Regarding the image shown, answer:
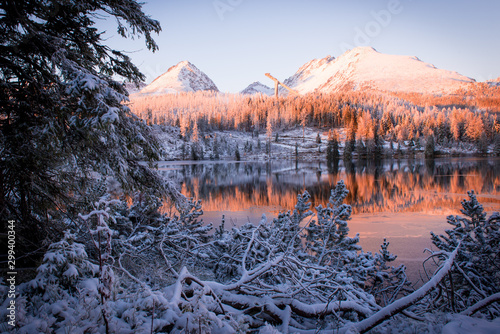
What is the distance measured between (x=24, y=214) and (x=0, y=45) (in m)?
2.48

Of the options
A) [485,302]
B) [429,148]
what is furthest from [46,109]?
[429,148]

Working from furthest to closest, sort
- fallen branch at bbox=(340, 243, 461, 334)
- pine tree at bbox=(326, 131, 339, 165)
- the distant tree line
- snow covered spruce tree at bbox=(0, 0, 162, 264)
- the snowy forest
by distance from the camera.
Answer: the distant tree line
pine tree at bbox=(326, 131, 339, 165)
snow covered spruce tree at bbox=(0, 0, 162, 264)
fallen branch at bbox=(340, 243, 461, 334)
the snowy forest

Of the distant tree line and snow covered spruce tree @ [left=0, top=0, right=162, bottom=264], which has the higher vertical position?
the distant tree line

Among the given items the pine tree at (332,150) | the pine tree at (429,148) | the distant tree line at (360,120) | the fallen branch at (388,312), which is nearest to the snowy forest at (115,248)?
the fallen branch at (388,312)

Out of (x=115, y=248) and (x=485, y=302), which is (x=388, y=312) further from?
(x=115, y=248)

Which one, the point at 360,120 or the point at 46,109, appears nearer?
the point at 46,109

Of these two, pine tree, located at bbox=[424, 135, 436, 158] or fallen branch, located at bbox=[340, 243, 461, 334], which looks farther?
pine tree, located at bbox=[424, 135, 436, 158]

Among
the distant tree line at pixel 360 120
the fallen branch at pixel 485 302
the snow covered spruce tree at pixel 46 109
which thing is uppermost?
the distant tree line at pixel 360 120

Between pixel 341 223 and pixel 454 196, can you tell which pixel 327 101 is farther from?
pixel 341 223

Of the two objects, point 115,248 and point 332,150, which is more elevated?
point 332,150

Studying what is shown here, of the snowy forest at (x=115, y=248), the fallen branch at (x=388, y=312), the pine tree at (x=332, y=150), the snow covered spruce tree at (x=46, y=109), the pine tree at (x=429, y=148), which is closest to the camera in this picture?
the snowy forest at (x=115, y=248)

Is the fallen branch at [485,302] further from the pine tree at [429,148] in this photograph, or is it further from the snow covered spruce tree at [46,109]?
the pine tree at [429,148]

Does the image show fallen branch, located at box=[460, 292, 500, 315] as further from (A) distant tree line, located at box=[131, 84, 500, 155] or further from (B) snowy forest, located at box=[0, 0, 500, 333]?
(A) distant tree line, located at box=[131, 84, 500, 155]

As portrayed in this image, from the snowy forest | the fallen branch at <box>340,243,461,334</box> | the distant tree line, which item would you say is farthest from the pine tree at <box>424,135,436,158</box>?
the fallen branch at <box>340,243,461,334</box>
